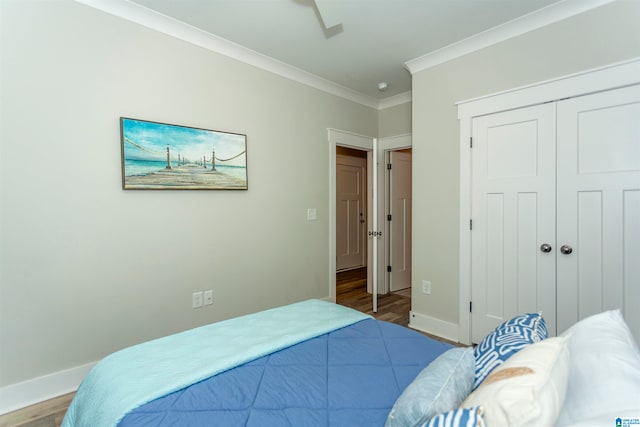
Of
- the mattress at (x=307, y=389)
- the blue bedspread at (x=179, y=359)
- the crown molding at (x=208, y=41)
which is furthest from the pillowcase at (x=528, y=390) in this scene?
the crown molding at (x=208, y=41)

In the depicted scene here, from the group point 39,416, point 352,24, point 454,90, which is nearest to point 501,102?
point 454,90

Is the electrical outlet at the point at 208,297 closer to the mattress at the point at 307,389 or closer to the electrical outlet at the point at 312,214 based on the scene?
the electrical outlet at the point at 312,214

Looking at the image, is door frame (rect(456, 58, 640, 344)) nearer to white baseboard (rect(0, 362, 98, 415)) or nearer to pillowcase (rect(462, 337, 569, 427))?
pillowcase (rect(462, 337, 569, 427))

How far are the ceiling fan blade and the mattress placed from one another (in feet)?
6.81

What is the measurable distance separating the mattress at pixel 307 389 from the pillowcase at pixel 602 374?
51 cm

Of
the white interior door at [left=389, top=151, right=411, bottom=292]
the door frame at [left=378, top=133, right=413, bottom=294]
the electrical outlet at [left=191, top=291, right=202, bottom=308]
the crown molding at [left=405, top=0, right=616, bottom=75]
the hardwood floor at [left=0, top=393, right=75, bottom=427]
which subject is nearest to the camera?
the hardwood floor at [left=0, top=393, right=75, bottom=427]

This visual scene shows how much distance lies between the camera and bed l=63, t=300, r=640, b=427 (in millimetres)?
691

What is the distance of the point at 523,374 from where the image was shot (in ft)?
2.29

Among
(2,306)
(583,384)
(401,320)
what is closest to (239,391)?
(583,384)

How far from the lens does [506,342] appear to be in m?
1.03

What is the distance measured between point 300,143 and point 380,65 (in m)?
1.14

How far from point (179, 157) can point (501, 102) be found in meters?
2.68

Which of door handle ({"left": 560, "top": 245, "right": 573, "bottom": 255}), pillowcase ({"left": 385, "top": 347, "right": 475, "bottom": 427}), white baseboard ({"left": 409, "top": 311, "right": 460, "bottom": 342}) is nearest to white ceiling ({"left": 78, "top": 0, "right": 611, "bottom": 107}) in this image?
door handle ({"left": 560, "top": 245, "right": 573, "bottom": 255})

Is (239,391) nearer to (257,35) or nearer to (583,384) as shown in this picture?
(583,384)
